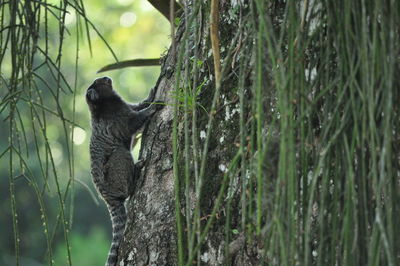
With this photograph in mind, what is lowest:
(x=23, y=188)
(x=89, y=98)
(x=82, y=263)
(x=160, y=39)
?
(x=82, y=263)

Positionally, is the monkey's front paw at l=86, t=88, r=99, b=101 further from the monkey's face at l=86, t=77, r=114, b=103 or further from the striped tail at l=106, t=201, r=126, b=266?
the striped tail at l=106, t=201, r=126, b=266

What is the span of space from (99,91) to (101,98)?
0.23 ft

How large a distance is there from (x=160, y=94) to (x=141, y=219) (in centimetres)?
50

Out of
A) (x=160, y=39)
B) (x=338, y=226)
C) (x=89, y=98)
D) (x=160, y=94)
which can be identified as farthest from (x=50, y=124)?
(x=338, y=226)

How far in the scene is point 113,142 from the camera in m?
3.66

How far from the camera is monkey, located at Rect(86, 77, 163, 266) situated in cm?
332

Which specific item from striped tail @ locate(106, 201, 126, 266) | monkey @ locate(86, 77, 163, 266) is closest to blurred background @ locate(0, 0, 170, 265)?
monkey @ locate(86, 77, 163, 266)

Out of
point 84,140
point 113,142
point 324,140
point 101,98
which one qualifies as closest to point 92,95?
point 101,98

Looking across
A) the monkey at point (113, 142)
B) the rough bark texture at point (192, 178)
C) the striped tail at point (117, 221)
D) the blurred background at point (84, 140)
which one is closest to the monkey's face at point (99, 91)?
the monkey at point (113, 142)

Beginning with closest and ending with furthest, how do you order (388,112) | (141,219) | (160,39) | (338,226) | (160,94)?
(388,112)
(338,226)
(141,219)
(160,94)
(160,39)

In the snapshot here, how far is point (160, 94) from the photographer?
2510 millimetres

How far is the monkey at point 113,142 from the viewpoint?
3.32m

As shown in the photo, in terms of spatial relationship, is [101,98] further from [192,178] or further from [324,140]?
A: [324,140]

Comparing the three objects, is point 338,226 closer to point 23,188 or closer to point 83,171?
point 23,188
